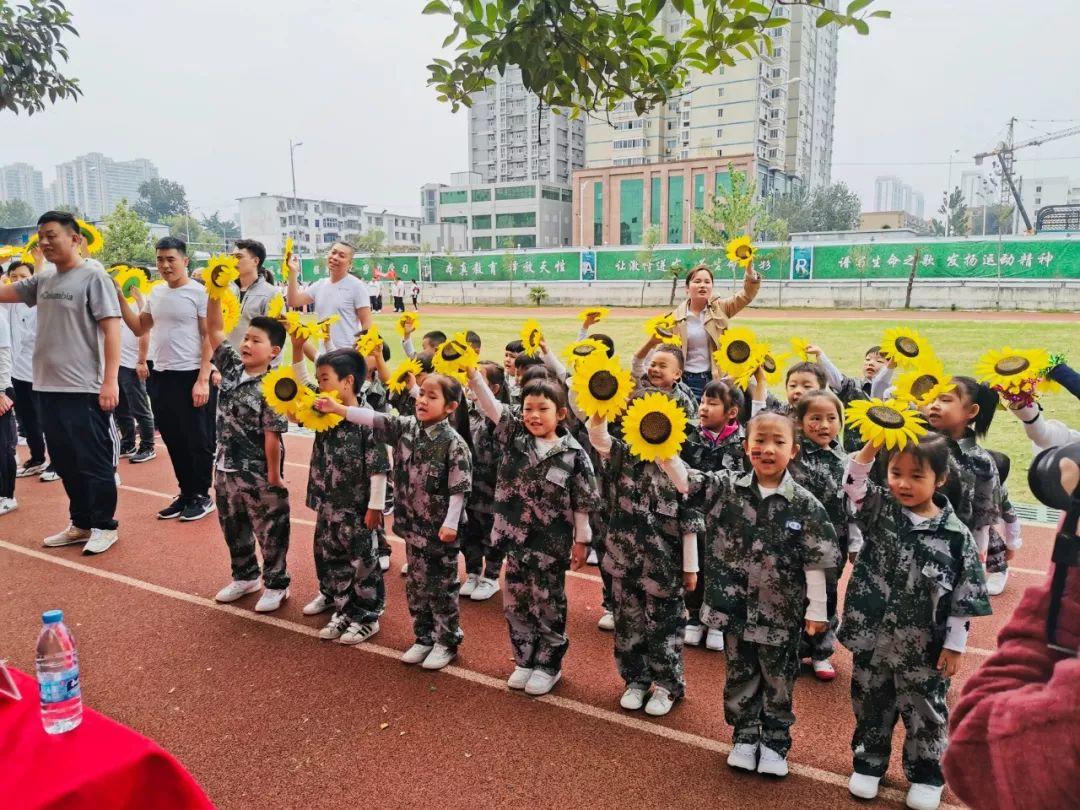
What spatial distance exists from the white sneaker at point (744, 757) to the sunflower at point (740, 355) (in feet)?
6.36

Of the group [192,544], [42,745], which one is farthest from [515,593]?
[192,544]

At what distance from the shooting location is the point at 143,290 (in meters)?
6.96

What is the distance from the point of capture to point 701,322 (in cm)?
567

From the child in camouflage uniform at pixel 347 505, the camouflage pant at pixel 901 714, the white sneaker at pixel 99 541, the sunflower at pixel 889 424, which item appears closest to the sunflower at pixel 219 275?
the child in camouflage uniform at pixel 347 505

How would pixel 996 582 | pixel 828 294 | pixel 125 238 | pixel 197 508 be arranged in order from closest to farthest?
pixel 996 582, pixel 197 508, pixel 828 294, pixel 125 238

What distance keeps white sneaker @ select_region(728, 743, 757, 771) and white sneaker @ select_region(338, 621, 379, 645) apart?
211cm

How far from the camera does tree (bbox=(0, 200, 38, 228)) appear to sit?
7012 cm

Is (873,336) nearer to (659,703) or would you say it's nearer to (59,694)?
(659,703)

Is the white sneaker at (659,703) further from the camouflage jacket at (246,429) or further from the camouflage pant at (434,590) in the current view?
the camouflage jacket at (246,429)

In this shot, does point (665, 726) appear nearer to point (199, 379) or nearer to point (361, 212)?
point (199, 379)

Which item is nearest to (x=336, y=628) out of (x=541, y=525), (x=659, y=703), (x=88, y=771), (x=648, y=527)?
(x=541, y=525)

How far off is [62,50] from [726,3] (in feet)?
16.1

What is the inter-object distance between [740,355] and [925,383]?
945 mm

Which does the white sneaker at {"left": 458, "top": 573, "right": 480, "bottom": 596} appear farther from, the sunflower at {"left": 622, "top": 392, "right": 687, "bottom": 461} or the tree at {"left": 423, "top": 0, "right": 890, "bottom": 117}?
the tree at {"left": 423, "top": 0, "right": 890, "bottom": 117}
